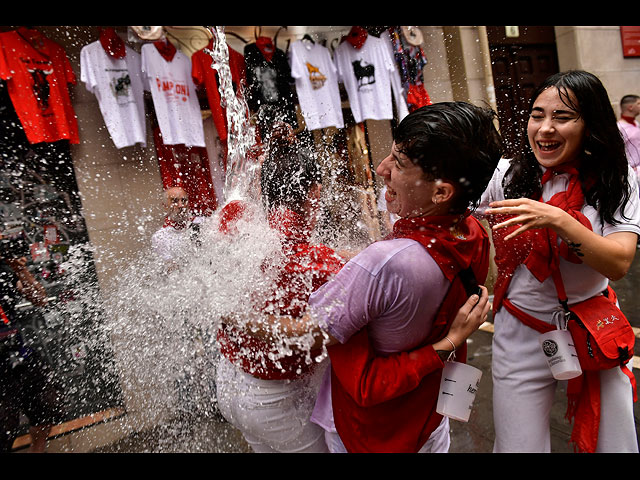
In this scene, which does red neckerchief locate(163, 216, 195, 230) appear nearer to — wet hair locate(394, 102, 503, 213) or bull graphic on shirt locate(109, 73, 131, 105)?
bull graphic on shirt locate(109, 73, 131, 105)

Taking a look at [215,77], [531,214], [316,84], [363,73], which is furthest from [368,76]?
[531,214]

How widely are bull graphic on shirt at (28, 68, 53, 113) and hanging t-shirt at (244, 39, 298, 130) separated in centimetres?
175

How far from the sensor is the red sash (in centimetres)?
159

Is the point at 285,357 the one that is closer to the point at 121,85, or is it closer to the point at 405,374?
the point at 405,374

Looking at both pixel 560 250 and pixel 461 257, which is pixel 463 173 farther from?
pixel 560 250

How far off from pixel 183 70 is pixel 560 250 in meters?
3.67

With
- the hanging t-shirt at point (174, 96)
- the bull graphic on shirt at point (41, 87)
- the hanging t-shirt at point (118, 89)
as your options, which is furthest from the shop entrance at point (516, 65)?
the bull graphic on shirt at point (41, 87)

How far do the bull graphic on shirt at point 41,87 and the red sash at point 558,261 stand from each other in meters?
3.72

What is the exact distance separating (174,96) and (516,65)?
506 cm

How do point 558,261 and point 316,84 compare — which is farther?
point 316,84

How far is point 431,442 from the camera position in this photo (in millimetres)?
1462

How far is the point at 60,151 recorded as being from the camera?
3.65 m

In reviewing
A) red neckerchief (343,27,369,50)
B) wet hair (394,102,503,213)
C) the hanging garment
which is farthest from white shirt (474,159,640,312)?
the hanging garment
